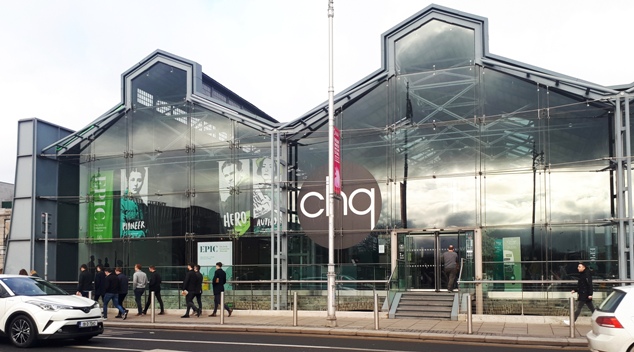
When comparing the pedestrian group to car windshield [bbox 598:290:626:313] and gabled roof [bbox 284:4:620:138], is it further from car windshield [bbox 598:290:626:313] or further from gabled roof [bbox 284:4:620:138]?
car windshield [bbox 598:290:626:313]

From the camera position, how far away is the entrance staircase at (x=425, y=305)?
21.0m

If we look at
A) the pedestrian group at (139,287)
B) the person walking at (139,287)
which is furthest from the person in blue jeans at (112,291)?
the person walking at (139,287)

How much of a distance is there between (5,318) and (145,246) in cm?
1273

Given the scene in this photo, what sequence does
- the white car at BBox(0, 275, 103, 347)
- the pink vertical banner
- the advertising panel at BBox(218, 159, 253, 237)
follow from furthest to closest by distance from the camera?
the advertising panel at BBox(218, 159, 253, 237)
the pink vertical banner
the white car at BBox(0, 275, 103, 347)

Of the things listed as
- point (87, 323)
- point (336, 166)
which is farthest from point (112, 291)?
point (336, 166)

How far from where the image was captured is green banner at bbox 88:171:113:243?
27.8 metres

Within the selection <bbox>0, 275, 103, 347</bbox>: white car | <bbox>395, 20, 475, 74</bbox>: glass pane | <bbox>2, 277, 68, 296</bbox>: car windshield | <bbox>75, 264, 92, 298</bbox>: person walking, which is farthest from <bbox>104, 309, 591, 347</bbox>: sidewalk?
<bbox>395, 20, 475, 74</bbox>: glass pane

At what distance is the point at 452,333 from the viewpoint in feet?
55.5

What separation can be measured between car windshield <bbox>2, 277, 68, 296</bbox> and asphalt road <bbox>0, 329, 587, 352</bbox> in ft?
3.51

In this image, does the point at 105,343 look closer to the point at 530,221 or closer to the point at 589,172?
the point at 530,221

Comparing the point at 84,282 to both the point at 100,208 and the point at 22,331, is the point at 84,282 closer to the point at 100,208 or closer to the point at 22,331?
the point at 100,208

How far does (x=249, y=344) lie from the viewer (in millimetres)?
15195

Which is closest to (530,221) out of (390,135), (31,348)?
(390,135)

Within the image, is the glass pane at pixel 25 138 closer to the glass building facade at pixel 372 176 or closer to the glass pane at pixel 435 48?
the glass building facade at pixel 372 176
